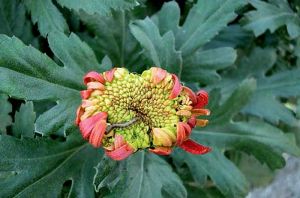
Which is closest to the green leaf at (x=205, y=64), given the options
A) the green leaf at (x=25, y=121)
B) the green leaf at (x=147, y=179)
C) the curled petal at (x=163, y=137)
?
the green leaf at (x=147, y=179)

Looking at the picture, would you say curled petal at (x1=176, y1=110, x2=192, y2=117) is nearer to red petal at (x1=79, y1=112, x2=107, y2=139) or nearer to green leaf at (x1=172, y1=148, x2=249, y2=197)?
red petal at (x1=79, y1=112, x2=107, y2=139)

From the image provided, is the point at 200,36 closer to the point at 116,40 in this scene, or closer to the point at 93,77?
the point at 116,40

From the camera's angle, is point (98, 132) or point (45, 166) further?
point (45, 166)

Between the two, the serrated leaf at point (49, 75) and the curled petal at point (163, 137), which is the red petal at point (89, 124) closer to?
the curled petal at point (163, 137)

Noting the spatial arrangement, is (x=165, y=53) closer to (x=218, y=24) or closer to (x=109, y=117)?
(x=218, y=24)

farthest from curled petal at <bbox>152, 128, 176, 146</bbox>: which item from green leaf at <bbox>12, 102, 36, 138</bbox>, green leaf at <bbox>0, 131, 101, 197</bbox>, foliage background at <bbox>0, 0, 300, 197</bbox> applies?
green leaf at <bbox>12, 102, 36, 138</bbox>

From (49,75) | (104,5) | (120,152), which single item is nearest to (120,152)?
(120,152)
